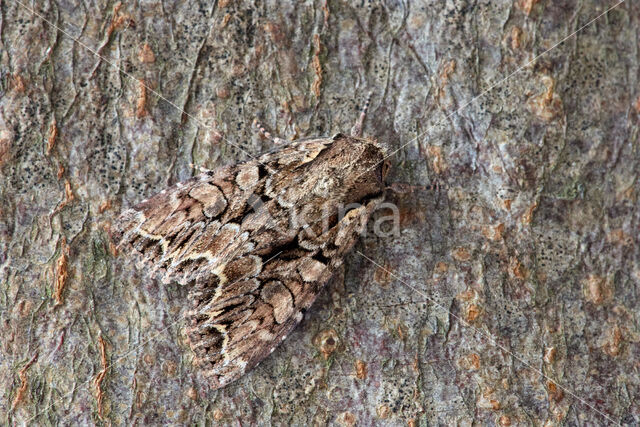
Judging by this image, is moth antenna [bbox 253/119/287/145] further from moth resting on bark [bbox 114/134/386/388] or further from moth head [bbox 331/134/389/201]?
moth head [bbox 331/134/389/201]

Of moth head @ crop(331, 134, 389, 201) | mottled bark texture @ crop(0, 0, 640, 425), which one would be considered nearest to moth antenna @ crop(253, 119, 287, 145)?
mottled bark texture @ crop(0, 0, 640, 425)

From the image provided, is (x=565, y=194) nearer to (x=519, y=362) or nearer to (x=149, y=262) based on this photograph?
(x=519, y=362)

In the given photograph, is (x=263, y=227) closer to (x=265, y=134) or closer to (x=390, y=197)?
(x=265, y=134)

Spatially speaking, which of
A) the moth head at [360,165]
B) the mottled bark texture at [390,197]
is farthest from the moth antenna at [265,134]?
the moth head at [360,165]

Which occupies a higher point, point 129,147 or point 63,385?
point 129,147

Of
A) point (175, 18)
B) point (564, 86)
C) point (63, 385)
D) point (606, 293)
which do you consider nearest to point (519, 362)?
point (606, 293)

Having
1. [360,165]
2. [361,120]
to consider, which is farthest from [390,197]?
[361,120]

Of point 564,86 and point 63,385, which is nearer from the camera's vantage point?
point 63,385
